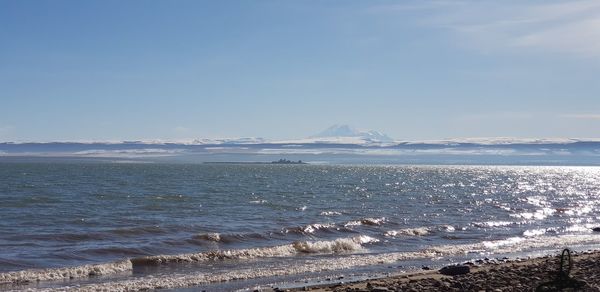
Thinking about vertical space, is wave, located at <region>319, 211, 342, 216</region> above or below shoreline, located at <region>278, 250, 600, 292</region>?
below

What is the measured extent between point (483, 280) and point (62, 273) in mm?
12573

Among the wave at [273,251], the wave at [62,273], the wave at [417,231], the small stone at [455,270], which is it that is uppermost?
the small stone at [455,270]

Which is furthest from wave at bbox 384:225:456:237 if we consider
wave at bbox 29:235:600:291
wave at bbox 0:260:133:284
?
wave at bbox 0:260:133:284

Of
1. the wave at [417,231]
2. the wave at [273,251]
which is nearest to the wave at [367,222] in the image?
the wave at [417,231]

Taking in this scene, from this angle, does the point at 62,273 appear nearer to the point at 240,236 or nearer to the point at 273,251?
the point at 273,251

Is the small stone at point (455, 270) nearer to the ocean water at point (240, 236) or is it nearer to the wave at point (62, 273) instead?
the ocean water at point (240, 236)

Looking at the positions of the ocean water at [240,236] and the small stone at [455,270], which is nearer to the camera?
the small stone at [455,270]

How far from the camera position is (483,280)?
1919 cm

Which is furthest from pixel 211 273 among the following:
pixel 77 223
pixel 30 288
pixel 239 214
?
pixel 239 214

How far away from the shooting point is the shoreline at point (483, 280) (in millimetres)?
18016

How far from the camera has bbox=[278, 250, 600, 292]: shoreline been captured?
18.0m

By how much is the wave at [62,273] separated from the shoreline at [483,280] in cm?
642

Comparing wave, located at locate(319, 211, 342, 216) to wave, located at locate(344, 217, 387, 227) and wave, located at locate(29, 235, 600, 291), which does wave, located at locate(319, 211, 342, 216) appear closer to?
wave, located at locate(344, 217, 387, 227)

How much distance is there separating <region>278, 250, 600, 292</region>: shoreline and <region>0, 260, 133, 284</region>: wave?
6.42m
